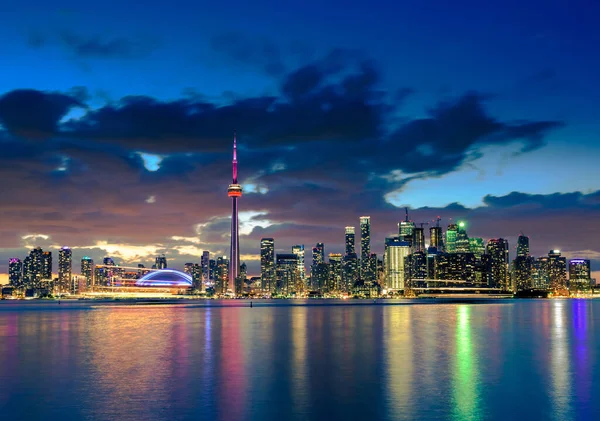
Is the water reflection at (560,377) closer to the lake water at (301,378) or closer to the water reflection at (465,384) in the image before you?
the lake water at (301,378)

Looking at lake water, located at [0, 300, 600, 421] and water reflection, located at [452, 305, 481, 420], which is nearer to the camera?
water reflection, located at [452, 305, 481, 420]

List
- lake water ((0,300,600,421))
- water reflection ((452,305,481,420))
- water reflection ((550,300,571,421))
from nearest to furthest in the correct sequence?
water reflection ((452,305,481,420))
lake water ((0,300,600,421))
water reflection ((550,300,571,421))

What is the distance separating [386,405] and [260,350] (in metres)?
28.8

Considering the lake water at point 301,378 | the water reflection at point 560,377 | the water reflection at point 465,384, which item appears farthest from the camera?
the water reflection at point 560,377

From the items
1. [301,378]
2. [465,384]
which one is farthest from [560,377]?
[301,378]

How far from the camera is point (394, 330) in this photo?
8656 centimetres

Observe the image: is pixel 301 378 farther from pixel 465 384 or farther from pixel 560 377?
pixel 560 377

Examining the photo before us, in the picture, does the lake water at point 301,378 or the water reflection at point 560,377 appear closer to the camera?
the lake water at point 301,378

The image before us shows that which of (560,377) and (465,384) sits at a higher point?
(465,384)

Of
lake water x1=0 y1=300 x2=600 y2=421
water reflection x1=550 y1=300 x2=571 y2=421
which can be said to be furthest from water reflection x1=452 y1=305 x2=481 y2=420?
water reflection x1=550 y1=300 x2=571 y2=421

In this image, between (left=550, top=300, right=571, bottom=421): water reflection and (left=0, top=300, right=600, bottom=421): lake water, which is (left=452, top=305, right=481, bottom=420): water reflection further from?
(left=550, top=300, right=571, bottom=421): water reflection

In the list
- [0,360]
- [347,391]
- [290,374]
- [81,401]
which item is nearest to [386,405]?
[347,391]

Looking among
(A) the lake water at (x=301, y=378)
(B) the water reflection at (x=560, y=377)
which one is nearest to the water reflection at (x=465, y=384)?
(A) the lake water at (x=301, y=378)

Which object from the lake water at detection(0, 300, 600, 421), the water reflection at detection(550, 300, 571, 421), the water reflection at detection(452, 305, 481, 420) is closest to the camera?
the water reflection at detection(452, 305, 481, 420)
